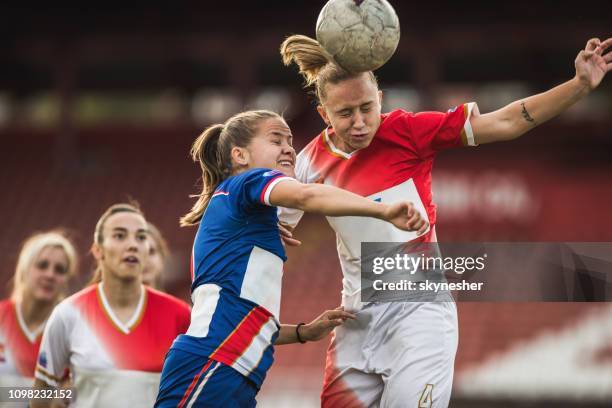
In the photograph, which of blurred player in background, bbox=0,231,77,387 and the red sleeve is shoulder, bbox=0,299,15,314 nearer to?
blurred player in background, bbox=0,231,77,387

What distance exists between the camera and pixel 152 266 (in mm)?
6559

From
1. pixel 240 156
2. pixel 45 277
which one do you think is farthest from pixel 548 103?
pixel 45 277

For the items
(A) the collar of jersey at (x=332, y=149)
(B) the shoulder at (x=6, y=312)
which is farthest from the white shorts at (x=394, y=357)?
(B) the shoulder at (x=6, y=312)

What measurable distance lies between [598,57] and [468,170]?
1135 cm

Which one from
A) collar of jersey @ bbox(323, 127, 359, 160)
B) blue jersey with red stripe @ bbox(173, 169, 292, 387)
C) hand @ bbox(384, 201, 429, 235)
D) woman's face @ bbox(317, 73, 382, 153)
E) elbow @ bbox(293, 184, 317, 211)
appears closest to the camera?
hand @ bbox(384, 201, 429, 235)

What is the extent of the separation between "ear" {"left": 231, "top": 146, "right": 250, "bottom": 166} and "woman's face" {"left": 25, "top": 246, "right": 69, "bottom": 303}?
2534 millimetres

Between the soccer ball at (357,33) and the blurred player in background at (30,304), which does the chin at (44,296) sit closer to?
the blurred player in background at (30,304)

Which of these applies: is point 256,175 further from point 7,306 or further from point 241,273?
point 7,306

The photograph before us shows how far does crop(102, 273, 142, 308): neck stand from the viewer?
5.50m

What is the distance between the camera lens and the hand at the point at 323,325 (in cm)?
449

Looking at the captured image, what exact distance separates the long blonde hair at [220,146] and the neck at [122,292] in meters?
1.17

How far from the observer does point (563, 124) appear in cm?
1669

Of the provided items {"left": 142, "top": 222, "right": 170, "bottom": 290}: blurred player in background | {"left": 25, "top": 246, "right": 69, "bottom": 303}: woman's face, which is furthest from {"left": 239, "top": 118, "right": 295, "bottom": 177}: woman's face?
{"left": 25, "top": 246, "right": 69, "bottom": 303}: woman's face

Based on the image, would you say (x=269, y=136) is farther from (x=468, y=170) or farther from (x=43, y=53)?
(x=43, y=53)
